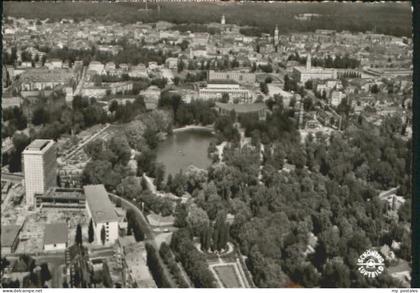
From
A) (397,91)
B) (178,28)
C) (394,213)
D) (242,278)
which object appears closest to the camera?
(242,278)

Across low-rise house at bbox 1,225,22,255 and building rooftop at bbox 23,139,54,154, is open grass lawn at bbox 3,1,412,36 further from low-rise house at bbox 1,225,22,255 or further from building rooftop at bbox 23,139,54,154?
low-rise house at bbox 1,225,22,255

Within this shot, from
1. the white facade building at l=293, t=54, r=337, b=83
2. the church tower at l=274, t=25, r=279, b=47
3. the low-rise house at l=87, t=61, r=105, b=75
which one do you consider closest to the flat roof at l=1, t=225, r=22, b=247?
the low-rise house at l=87, t=61, r=105, b=75

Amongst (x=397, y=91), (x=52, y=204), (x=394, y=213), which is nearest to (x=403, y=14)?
(x=397, y=91)

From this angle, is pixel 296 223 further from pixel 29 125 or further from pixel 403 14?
pixel 29 125

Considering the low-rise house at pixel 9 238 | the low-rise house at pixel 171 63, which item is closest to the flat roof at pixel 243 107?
the low-rise house at pixel 171 63

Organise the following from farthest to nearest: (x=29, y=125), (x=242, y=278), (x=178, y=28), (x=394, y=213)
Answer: (x=178, y=28)
(x=29, y=125)
(x=394, y=213)
(x=242, y=278)
